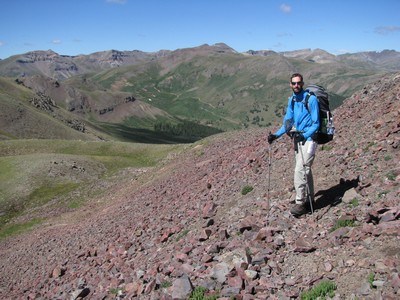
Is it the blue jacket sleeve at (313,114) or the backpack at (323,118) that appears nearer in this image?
the blue jacket sleeve at (313,114)

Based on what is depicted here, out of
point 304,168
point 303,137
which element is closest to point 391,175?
point 304,168

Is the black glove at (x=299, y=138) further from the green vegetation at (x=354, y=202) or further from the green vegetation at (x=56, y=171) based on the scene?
the green vegetation at (x=56, y=171)

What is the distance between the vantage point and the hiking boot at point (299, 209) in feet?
46.4

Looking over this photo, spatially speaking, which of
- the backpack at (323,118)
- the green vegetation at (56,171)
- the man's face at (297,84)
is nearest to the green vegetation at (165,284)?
the backpack at (323,118)

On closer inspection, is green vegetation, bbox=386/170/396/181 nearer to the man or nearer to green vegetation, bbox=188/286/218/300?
the man

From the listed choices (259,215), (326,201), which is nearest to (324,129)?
(326,201)

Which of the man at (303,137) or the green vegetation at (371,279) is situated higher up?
the man at (303,137)

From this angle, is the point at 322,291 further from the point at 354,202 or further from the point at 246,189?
the point at 246,189

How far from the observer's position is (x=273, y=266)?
11680 mm

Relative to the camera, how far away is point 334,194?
15062 millimetres

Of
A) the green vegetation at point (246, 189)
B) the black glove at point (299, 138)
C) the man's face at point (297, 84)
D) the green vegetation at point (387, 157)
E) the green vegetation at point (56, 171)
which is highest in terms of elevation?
the man's face at point (297, 84)

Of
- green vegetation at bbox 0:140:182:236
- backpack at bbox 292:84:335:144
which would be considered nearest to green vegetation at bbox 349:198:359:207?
backpack at bbox 292:84:335:144

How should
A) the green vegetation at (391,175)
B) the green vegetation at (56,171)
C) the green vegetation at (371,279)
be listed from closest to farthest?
the green vegetation at (371,279)
the green vegetation at (391,175)
the green vegetation at (56,171)

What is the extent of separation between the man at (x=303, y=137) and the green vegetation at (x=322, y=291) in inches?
178
